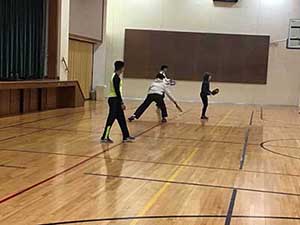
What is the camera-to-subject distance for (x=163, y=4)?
78.0ft

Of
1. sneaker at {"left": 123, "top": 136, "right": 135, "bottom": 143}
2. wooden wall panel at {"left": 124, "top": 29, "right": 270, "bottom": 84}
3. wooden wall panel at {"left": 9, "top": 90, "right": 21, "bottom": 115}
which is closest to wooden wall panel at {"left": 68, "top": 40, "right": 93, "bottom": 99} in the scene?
wooden wall panel at {"left": 124, "top": 29, "right": 270, "bottom": 84}

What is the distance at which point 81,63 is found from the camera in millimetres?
21156

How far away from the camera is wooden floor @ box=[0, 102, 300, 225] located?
15.6 feet

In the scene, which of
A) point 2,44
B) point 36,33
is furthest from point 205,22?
point 2,44

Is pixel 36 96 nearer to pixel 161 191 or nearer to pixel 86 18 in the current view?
pixel 86 18

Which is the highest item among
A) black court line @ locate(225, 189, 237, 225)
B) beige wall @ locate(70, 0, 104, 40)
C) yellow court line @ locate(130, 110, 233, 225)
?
beige wall @ locate(70, 0, 104, 40)

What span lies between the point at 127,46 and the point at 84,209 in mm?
19585

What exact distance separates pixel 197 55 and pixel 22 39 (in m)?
9.99

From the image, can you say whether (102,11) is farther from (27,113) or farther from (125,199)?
(125,199)

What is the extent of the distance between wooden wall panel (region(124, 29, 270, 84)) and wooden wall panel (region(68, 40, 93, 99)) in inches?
94.9

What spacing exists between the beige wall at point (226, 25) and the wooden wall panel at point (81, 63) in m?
2.12

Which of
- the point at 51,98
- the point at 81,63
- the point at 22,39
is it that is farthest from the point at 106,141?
the point at 81,63

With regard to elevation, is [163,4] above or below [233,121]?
above

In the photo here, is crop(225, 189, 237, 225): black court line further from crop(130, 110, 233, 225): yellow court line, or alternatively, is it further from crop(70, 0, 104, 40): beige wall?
crop(70, 0, 104, 40): beige wall
